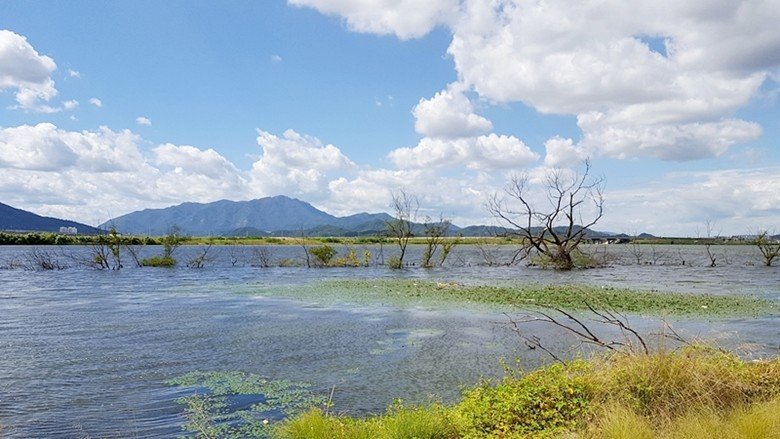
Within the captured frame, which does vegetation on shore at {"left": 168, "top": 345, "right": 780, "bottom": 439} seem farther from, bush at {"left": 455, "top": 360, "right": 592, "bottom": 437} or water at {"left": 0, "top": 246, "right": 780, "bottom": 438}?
water at {"left": 0, "top": 246, "right": 780, "bottom": 438}

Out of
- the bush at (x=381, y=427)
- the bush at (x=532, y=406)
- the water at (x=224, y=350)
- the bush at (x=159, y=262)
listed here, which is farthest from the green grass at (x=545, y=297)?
the bush at (x=159, y=262)

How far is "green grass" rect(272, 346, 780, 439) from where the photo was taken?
727cm

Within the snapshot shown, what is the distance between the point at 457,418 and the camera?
26.9 ft

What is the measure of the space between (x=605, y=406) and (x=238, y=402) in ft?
22.7

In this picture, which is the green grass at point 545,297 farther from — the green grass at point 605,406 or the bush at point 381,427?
the bush at point 381,427

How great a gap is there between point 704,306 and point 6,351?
25996 mm

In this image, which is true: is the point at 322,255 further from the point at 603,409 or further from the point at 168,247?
the point at 603,409

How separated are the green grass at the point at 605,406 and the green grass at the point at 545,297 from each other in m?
11.6

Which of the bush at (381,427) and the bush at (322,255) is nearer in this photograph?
the bush at (381,427)

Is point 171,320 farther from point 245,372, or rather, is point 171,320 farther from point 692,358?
point 692,358

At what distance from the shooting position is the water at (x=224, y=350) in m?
10.7

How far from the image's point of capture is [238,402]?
10984 millimetres

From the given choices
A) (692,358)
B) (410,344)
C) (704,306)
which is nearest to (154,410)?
(410,344)

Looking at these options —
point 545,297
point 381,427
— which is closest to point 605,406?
point 381,427
